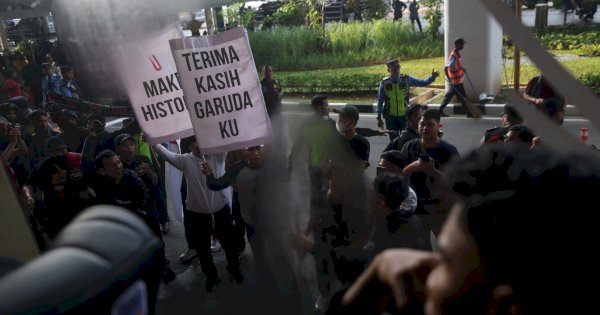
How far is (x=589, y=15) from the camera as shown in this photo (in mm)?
12312

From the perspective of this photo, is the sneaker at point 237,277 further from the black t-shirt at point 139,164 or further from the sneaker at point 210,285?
the black t-shirt at point 139,164

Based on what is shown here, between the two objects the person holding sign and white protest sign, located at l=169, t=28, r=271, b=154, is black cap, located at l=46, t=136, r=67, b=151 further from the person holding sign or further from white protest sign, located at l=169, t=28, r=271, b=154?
white protest sign, located at l=169, t=28, r=271, b=154

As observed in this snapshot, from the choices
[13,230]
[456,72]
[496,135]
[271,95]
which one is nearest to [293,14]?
[456,72]

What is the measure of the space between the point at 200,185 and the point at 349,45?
8169mm

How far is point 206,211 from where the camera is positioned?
14.0 ft

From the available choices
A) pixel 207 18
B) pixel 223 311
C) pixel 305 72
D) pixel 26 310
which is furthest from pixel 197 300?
pixel 305 72

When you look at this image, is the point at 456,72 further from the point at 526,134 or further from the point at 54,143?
→ the point at 526,134

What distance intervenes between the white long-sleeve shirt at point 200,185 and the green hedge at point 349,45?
7237mm

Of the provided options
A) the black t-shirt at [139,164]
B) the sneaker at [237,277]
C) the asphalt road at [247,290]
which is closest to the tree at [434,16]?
the asphalt road at [247,290]

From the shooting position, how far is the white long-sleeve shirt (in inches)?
167

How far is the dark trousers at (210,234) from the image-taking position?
14.1 ft

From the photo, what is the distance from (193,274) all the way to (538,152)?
3.83 m

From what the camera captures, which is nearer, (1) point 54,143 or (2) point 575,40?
(1) point 54,143

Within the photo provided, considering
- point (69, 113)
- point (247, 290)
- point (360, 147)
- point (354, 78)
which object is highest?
point (69, 113)
